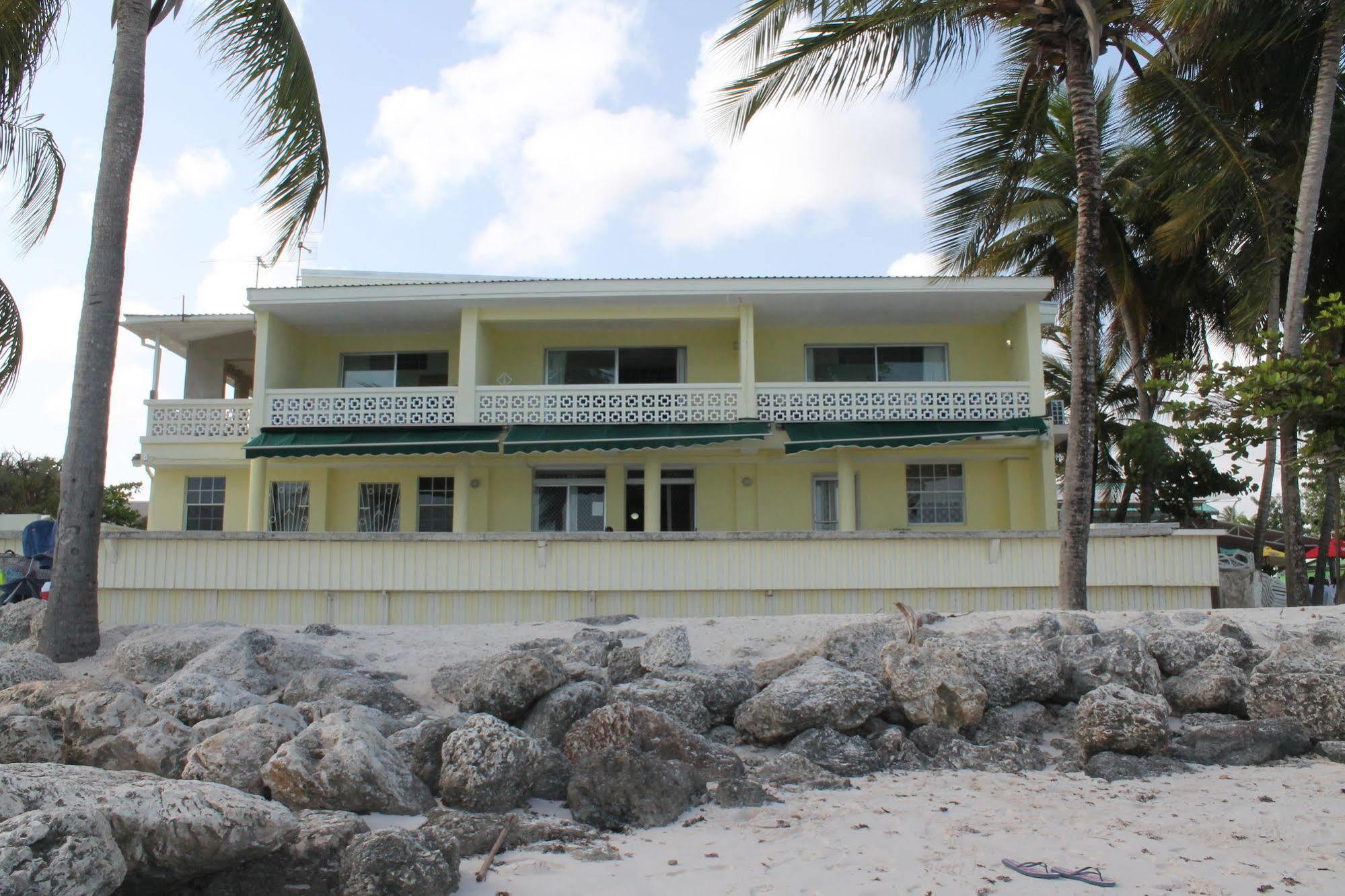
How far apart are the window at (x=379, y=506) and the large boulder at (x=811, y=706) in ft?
47.6

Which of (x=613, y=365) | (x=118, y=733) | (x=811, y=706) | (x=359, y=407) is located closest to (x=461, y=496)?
(x=359, y=407)

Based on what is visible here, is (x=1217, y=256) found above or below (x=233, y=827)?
above

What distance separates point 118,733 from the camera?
251 inches

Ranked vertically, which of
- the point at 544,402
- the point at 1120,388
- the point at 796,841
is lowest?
the point at 796,841

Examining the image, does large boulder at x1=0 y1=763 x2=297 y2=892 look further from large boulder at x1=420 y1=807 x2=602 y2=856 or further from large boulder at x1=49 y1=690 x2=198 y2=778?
large boulder at x1=49 y1=690 x2=198 y2=778

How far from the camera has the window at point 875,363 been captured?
21.2 meters

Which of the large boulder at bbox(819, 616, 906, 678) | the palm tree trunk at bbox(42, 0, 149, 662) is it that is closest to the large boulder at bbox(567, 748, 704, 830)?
the large boulder at bbox(819, 616, 906, 678)

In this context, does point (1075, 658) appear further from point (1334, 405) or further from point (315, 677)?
point (315, 677)

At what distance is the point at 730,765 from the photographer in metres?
6.32

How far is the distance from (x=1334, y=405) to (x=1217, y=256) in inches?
385

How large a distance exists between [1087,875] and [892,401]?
15.3 meters

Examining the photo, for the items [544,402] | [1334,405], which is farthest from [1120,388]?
[1334,405]

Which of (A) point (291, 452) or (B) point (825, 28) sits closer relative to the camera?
(B) point (825, 28)

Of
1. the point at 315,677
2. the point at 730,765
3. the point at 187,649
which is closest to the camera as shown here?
the point at 730,765
